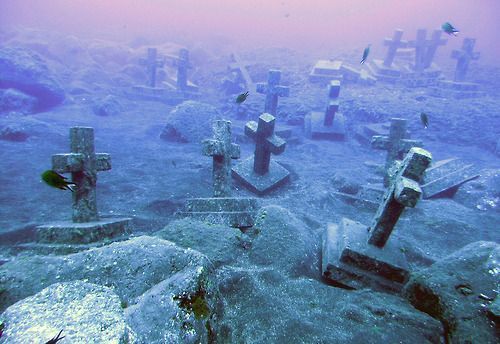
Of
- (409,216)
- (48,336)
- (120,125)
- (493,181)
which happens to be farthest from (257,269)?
(120,125)

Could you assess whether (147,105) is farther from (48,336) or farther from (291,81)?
(48,336)

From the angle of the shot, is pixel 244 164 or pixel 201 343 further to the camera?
pixel 244 164

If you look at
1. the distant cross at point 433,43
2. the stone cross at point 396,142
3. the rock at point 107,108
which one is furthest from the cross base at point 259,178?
the distant cross at point 433,43

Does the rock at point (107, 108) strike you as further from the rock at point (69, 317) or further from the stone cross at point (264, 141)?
the rock at point (69, 317)

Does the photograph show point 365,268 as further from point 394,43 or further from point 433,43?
point 433,43

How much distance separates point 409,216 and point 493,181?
9.77ft

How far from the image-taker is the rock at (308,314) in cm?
203

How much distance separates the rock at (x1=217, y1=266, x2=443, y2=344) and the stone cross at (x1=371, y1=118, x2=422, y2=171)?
14.1ft

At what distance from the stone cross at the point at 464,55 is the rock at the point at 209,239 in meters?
19.4

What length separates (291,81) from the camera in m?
18.1

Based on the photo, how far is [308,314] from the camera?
2252 millimetres

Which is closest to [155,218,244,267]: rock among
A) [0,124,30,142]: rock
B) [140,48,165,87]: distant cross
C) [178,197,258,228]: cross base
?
[178,197,258,228]: cross base

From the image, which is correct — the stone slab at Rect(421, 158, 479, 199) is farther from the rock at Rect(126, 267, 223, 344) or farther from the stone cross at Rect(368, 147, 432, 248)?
the rock at Rect(126, 267, 223, 344)

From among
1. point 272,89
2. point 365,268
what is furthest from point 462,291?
point 272,89
